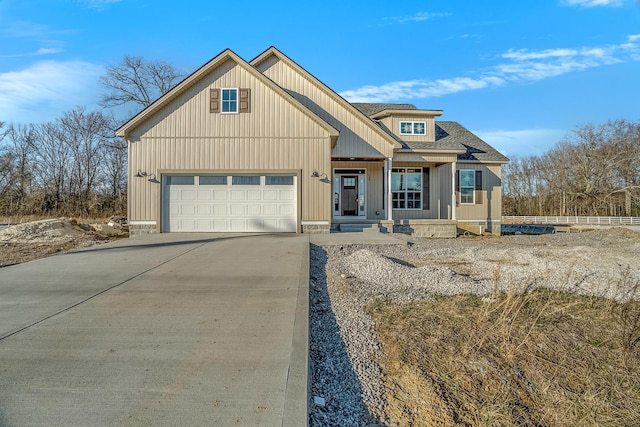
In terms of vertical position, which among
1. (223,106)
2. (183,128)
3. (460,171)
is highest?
(223,106)

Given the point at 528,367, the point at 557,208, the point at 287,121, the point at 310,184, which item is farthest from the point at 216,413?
the point at 557,208

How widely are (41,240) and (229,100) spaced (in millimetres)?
8196

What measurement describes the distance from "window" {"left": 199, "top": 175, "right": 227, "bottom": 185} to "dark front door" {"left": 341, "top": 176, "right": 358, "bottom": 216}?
5.59 metres

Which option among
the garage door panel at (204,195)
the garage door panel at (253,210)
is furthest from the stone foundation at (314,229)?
the garage door panel at (204,195)

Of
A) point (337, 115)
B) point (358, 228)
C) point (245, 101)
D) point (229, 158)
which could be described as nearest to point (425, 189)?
point (358, 228)

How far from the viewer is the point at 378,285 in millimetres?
5445

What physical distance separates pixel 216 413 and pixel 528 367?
8.63 ft

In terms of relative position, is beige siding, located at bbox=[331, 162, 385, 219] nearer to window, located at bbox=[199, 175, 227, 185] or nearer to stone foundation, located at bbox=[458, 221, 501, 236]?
stone foundation, located at bbox=[458, 221, 501, 236]

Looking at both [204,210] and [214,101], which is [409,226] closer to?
[204,210]

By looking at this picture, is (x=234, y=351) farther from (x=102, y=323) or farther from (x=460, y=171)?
(x=460, y=171)

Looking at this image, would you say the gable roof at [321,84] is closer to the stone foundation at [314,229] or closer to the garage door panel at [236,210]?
the stone foundation at [314,229]

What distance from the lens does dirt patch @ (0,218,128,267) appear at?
30.2ft

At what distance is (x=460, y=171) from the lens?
16.8 meters

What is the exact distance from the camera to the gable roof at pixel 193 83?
1180 centimetres
